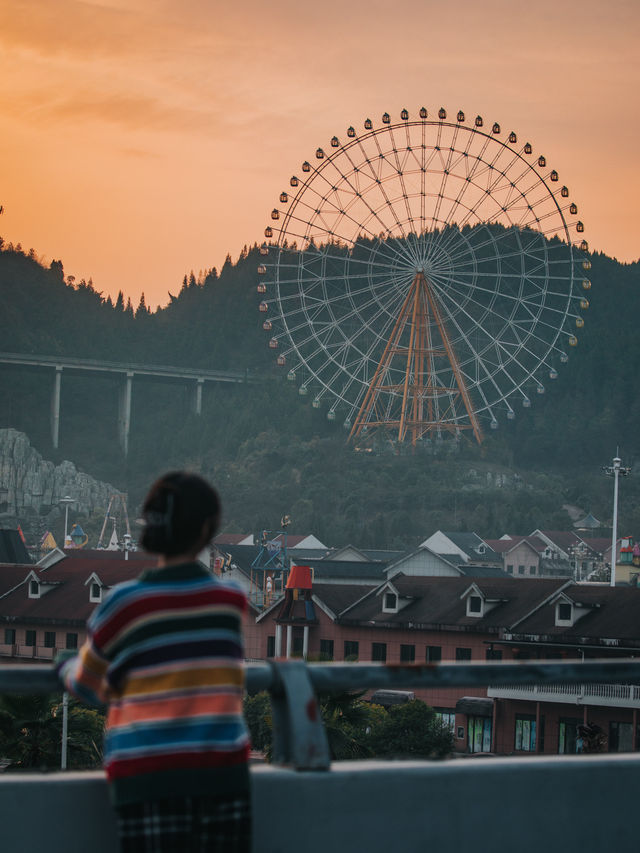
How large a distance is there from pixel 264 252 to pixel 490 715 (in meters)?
30.6

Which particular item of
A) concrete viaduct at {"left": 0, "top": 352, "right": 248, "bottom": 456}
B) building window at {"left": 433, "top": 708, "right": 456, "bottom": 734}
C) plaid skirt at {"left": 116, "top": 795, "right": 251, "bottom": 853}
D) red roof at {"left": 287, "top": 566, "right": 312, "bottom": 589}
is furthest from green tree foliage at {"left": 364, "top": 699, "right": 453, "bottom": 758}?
concrete viaduct at {"left": 0, "top": 352, "right": 248, "bottom": 456}

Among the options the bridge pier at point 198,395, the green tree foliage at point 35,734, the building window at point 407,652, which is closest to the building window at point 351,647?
the building window at point 407,652

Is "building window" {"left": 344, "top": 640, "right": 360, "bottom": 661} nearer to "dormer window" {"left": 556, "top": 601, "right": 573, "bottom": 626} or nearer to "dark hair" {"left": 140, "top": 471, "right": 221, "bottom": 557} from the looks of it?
"dormer window" {"left": 556, "top": 601, "right": 573, "bottom": 626}

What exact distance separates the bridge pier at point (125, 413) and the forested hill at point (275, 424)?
211cm

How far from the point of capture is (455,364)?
70375 millimetres

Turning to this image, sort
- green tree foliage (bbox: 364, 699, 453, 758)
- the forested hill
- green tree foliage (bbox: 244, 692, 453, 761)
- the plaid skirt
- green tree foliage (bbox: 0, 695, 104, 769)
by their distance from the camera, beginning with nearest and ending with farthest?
the plaid skirt
green tree foliage (bbox: 0, 695, 104, 769)
green tree foliage (bbox: 244, 692, 453, 761)
green tree foliage (bbox: 364, 699, 453, 758)
the forested hill

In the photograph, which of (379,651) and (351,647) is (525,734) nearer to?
(379,651)

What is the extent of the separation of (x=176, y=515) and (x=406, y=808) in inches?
50.8

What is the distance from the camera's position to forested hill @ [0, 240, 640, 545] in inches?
4392

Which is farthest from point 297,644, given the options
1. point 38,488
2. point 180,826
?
point 38,488

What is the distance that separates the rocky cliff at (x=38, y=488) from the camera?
140 metres

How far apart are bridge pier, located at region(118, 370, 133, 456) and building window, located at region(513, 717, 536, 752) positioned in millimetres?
114287

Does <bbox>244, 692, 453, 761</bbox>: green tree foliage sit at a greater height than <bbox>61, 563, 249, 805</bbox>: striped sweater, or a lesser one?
lesser

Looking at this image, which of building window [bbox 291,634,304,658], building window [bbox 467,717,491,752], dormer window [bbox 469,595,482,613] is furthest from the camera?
building window [bbox 291,634,304,658]
